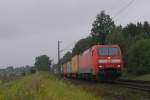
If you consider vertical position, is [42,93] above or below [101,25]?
below

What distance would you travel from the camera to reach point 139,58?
54.9 metres

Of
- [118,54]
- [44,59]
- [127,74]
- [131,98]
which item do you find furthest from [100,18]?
[131,98]

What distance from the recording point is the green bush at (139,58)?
54.0 meters

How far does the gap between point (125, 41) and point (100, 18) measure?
57.9 meters

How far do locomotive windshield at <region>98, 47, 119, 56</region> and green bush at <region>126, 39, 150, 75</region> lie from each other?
1495 centimetres

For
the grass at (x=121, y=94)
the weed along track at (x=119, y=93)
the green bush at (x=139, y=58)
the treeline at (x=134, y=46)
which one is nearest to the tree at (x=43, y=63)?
the treeline at (x=134, y=46)

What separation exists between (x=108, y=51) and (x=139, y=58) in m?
16.4

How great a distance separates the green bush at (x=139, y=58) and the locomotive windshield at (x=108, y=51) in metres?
14.9

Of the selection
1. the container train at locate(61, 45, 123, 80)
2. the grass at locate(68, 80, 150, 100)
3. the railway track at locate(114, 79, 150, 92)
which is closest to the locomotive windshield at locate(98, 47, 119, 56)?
the container train at locate(61, 45, 123, 80)

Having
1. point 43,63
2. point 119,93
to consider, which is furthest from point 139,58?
point 43,63

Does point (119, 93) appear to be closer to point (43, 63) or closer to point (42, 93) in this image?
point (42, 93)

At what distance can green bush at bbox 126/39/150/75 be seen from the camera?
54.0 meters

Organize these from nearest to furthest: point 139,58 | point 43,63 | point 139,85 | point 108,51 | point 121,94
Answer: point 121,94
point 139,85
point 108,51
point 139,58
point 43,63

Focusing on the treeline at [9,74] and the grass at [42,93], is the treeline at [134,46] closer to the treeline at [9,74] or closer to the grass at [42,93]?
the treeline at [9,74]
